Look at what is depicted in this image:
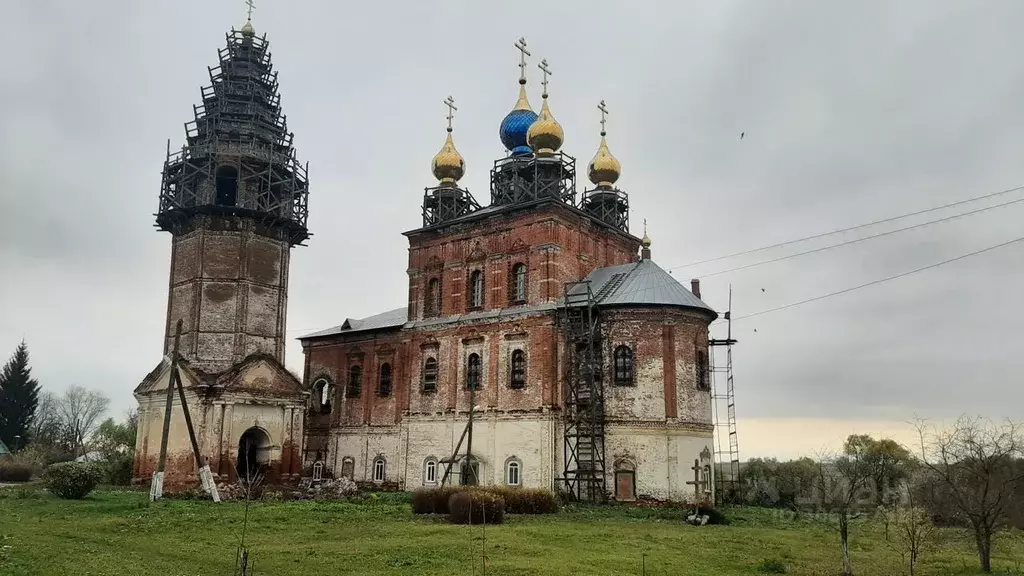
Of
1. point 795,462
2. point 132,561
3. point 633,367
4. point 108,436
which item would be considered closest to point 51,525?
point 132,561

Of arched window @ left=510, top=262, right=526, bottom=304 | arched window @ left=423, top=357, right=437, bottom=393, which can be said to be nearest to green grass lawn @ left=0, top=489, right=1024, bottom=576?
arched window @ left=423, top=357, right=437, bottom=393

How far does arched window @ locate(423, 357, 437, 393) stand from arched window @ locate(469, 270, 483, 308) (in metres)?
3.10

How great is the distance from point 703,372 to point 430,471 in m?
12.1

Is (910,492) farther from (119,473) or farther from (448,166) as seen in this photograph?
(119,473)

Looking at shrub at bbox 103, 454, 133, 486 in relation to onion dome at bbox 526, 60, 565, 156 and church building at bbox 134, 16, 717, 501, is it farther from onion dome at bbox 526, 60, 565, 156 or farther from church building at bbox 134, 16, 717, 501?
onion dome at bbox 526, 60, 565, 156

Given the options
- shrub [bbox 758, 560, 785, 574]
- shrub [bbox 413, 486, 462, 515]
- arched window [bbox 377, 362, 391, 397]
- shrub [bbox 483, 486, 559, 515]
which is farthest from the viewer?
arched window [bbox 377, 362, 391, 397]

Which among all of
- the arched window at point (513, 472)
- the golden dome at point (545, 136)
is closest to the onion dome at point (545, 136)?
the golden dome at point (545, 136)

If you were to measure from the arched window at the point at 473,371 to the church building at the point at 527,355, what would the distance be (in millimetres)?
65

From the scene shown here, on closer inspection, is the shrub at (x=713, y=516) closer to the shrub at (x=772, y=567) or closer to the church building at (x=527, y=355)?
the church building at (x=527, y=355)

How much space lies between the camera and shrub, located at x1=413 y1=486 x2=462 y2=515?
24.6 meters

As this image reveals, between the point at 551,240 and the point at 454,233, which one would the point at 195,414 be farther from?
the point at 551,240

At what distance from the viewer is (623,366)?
30.6m

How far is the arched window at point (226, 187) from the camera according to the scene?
36.2m

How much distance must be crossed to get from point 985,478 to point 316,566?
1324cm
